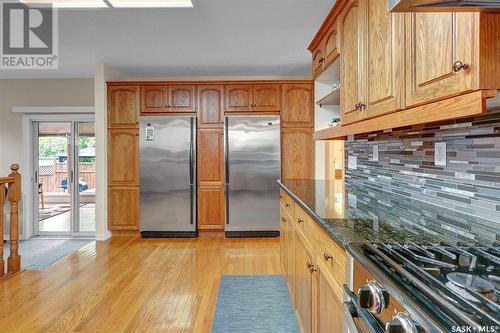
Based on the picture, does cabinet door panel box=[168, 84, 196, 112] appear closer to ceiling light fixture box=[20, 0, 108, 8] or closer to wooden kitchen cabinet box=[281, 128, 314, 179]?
wooden kitchen cabinet box=[281, 128, 314, 179]

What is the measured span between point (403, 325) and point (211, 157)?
4394mm

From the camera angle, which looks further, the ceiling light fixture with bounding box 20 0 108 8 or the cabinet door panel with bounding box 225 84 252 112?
the cabinet door panel with bounding box 225 84 252 112

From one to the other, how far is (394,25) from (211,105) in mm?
3757

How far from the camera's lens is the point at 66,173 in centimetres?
563

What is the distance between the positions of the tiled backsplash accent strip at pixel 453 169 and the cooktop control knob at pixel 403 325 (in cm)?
69

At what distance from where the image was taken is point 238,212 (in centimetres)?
490

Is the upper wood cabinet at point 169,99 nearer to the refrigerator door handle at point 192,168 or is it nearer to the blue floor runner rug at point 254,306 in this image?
the refrigerator door handle at point 192,168

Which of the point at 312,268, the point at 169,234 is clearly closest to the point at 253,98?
the point at 169,234

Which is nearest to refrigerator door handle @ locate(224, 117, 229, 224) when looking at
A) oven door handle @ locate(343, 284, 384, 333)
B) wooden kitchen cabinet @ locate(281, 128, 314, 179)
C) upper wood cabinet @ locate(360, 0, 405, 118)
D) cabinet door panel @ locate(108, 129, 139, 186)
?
wooden kitchen cabinet @ locate(281, 128, 314, 179)

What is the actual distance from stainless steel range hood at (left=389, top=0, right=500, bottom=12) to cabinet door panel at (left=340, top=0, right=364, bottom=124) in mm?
907

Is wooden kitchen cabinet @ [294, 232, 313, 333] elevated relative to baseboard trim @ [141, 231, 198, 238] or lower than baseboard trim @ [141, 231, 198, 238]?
elevated

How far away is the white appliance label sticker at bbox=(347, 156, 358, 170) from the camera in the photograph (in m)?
2.74

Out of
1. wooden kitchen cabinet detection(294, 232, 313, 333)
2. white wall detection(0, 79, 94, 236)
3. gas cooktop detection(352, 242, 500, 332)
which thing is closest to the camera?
gas cooktop detection(352, 242, 500, 332)

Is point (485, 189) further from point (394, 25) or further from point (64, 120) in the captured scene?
point (64, 120)
